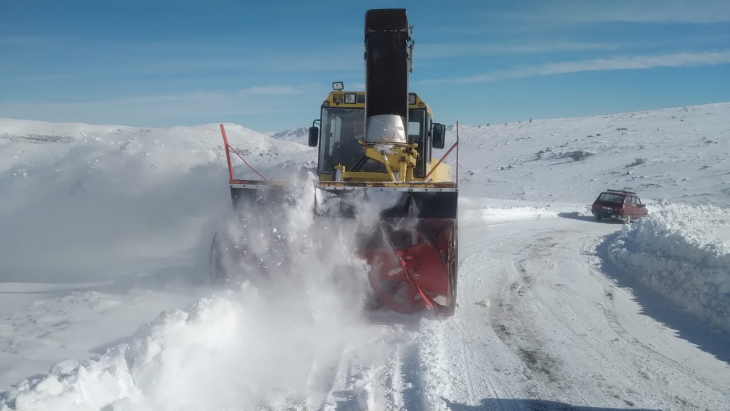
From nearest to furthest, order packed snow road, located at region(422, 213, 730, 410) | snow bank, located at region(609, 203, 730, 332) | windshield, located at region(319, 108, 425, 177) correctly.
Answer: packed snow road, located at region(422, 213, 730, 410) < snow bank, located at region(609, 203, 730, 332) < windshield, located at region(319, 108, 425, 177)

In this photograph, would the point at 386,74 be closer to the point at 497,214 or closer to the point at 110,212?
the point at 110,212

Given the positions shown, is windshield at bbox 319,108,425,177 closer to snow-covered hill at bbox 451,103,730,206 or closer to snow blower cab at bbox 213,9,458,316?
snow blower cab at bbox 213,9,458,316

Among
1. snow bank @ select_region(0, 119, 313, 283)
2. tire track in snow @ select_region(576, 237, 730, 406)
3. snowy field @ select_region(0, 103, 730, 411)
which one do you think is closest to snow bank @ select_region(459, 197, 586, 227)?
snowy field @ select_region(0, 103, 730, 411)

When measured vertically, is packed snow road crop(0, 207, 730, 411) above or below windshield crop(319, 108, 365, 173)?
below

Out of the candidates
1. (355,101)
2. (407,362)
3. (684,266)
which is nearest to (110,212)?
(355,101)

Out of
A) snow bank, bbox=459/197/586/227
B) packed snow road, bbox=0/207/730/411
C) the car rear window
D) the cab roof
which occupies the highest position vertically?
the cab roof

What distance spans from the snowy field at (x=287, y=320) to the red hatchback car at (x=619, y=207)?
839cm

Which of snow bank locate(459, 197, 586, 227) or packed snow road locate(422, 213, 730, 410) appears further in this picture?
snow bank locate(459, 197, 586, 227)

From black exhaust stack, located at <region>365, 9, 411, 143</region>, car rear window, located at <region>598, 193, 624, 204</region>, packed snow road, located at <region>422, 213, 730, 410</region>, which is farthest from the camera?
car rear window, located at <region>598, 193, 624, 204</region>

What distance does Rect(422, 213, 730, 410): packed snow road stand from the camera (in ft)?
12.4

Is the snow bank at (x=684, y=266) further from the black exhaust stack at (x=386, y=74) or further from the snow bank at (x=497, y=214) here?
the snow bank at (x=497, y=214)

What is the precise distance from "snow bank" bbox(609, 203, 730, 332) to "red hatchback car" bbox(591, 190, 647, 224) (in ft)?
29.3

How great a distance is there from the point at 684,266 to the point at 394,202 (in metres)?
5.10

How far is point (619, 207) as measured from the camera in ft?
65.0
